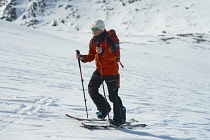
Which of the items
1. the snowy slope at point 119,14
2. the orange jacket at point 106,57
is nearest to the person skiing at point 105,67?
the orange jacket at point 106,57

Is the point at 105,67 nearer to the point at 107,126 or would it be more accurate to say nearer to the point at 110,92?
the point at 110,92

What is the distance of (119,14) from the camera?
77625 millimetres

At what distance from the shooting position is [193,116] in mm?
5766

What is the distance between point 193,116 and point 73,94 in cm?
359

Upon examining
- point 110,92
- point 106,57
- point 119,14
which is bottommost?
point 110,92

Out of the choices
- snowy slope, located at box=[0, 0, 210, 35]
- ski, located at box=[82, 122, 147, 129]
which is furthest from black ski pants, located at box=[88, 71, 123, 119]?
snowy slope, located at box=[0, 0, 210, 35]

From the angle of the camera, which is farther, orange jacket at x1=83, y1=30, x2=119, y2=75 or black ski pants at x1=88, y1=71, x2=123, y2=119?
black ski pants at x1=88, y1=71, x2=123, y2=119

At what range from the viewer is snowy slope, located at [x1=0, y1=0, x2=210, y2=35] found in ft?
192

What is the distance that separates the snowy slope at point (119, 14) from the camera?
192ft

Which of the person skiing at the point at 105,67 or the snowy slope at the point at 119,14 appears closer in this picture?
the person skiing at the point at 105,67

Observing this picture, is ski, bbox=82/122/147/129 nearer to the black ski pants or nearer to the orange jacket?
the black ski pants

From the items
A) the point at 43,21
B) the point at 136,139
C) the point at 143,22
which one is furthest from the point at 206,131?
the point at 43,21

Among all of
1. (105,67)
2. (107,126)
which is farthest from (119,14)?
(107,126)

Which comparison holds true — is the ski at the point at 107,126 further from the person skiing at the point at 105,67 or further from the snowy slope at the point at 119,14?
the snowy slope at the point at 119,14
